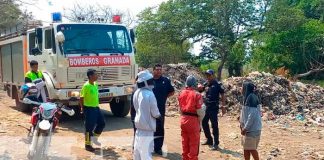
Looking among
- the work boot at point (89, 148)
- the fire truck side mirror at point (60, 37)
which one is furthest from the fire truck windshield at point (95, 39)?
the work boot at point (89, 148)

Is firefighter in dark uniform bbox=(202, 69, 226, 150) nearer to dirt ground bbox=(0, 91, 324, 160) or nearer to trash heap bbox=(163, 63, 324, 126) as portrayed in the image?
dirt ground bbox=(0, 91, 324, 160)

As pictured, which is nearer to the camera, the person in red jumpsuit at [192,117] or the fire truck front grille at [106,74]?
the person in red jumpsuit at [192,117]

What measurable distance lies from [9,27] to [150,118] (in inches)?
375

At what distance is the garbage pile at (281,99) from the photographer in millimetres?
13000

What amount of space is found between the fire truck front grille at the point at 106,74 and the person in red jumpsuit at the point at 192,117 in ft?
12.9

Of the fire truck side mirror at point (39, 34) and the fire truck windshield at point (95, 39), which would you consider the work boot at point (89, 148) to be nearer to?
the fire truck windshield at point (95, 39)

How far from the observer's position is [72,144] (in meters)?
8.02

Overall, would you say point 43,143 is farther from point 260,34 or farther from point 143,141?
point 260,34


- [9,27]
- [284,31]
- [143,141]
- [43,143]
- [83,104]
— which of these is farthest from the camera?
[284,31]

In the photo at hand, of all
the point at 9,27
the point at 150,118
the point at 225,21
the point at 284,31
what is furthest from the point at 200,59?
the point at 150,118

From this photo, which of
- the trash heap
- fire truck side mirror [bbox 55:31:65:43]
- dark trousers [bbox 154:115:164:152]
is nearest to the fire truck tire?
the trash heap

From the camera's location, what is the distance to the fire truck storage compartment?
38.1 ft

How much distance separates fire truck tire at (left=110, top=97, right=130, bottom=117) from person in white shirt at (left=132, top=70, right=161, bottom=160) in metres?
5.49

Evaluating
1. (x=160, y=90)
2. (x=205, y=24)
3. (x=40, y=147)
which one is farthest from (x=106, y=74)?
(x=205, y=24)
